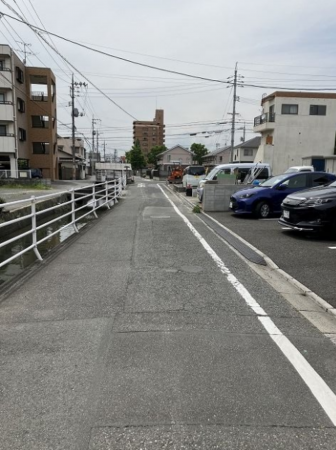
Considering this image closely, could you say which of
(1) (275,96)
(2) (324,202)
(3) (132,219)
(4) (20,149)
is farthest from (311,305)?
(4) (20,149)

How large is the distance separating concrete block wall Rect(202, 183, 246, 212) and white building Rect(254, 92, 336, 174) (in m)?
22.5

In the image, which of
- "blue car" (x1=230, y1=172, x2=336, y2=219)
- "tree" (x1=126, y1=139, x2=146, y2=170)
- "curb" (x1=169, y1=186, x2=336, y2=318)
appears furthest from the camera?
"tree" (x1=126, y1=139, x2=146, y2=170)

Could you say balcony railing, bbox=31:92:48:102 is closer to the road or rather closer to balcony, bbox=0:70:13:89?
balcony, bbox=0:70:13:89

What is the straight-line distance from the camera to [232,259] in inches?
266

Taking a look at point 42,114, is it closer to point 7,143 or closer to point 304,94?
point 7,143

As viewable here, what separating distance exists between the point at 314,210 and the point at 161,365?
20.5 feet

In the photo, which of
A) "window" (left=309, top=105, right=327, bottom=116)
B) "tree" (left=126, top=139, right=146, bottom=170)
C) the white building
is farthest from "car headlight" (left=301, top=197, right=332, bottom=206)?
"tree" (left=126, top=139, right=146, bottom=170)

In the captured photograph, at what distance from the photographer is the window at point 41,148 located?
42656 millimetres

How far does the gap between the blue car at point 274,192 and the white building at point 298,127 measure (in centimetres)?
2461

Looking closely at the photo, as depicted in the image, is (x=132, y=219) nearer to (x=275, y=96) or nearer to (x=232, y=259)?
(x=232, y=259)

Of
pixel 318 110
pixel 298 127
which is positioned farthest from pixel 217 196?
pixel 318 110

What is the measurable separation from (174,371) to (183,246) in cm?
482

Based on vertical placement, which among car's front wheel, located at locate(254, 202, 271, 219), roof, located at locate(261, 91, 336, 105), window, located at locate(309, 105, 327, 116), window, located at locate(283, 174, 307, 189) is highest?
roof, located at locate(261, 91, 336, 105)

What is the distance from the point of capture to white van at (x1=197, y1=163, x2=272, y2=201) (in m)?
18.3
